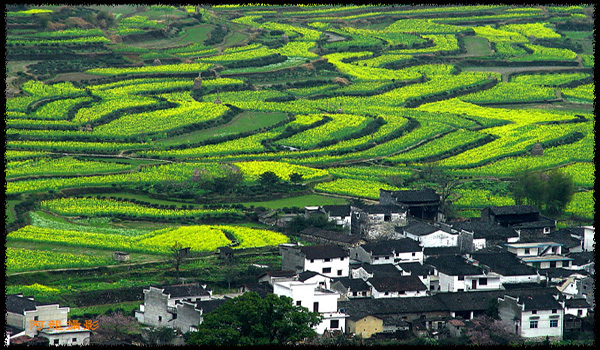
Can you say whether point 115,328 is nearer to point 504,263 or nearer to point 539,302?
point 539,302

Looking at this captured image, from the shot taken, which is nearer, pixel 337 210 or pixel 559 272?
pixel 559 272

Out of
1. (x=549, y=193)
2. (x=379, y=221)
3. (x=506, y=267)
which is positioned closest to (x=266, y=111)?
(x=549, y=193)

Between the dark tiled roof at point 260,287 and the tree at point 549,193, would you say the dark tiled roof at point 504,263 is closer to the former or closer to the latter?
the dark tiled roof at point 260,287

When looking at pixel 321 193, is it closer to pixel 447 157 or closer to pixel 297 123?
pixel 447 157

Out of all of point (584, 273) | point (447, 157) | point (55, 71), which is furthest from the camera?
point (55, 71)

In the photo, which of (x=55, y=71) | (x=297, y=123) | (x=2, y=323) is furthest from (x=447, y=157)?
(x=2, y=323)
